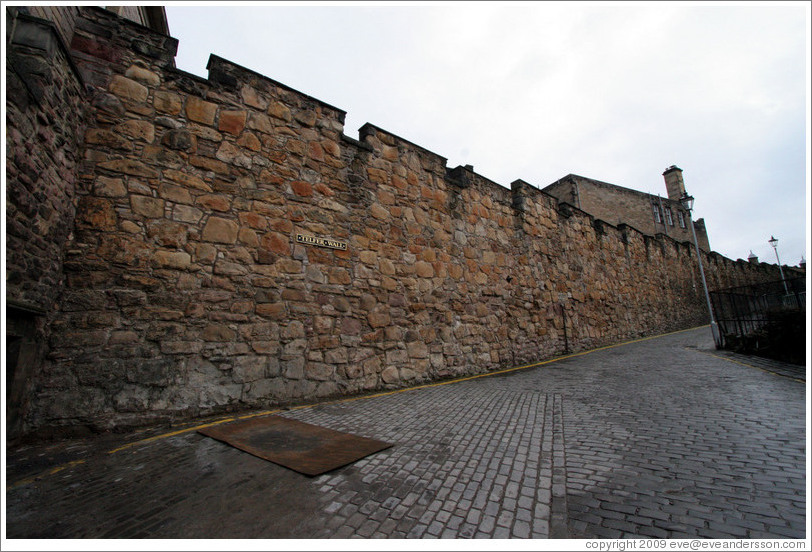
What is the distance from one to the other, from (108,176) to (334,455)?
14.4 feet

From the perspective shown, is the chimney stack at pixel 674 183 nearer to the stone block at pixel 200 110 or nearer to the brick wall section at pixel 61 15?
the stone block at pixel 200 110

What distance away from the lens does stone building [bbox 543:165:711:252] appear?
21859mm

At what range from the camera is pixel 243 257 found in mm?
5070

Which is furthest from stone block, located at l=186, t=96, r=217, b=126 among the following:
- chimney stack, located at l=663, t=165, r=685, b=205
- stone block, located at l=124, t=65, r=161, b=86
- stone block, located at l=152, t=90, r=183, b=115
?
chimney stack, located at l=663, t=165, r=685, b=205

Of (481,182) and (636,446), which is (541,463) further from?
(481,182)

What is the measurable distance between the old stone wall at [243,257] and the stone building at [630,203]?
16.1m

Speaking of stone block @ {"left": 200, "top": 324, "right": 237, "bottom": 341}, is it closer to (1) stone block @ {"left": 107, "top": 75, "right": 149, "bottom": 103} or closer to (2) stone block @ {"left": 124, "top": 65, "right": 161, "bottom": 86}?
(1) stone block @ {"left": 107, "top": 75, "right": 149, "bottom": 103}

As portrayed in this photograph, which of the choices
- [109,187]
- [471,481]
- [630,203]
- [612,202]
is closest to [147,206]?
[109,187]

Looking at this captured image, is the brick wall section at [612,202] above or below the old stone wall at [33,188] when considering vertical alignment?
above

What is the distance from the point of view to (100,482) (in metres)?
2.59

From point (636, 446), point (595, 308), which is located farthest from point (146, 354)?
point (595, 308)

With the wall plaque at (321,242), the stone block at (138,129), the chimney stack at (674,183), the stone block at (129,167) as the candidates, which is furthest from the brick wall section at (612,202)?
the stone block at (129,167)

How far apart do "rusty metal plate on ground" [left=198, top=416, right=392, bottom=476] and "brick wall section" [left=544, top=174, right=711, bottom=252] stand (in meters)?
21.6

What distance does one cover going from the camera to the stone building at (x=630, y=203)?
21.9 metres
